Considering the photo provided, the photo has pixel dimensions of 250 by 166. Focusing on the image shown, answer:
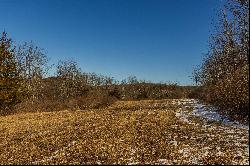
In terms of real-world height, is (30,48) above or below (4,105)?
above

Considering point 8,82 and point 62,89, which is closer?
point 8,82

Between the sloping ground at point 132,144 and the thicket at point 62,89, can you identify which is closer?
the sloping ground at point 132,144

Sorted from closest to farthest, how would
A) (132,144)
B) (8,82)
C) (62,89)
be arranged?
(132,144), (8,82), (62,89)

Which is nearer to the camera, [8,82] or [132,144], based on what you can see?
[132,144]

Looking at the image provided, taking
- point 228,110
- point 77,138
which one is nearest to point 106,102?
point 228,110

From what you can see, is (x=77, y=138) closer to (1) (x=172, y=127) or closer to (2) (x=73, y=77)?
(1) (x=172, y=127)

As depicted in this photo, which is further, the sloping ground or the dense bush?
the dense bush

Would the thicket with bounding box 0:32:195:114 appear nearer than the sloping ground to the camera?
No

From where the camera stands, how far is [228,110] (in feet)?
81.1

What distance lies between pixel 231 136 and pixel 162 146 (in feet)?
12.2

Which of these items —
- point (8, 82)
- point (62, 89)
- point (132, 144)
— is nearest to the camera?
point (132, 144)

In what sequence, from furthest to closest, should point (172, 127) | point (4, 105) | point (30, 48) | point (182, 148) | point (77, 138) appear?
point (30, 48)
point (4, 105)
point (172, 127)
point (77, 138)
point (182, 148)

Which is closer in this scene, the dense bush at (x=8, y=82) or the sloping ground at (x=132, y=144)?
the sloping ground at (x=132, y=144)

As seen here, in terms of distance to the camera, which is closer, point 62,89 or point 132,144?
point 132,144
